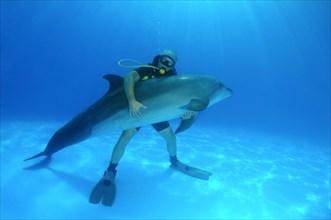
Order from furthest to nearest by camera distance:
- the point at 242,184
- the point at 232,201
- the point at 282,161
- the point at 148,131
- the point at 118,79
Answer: the point at 148,131 < the point at 282,161 < the point at 242,184 < the point at 232,201 < the point at 118,79

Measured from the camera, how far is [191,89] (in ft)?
13.8

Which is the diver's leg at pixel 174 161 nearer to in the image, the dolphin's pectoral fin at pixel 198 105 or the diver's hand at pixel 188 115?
the diver's hand at pixel 188 115

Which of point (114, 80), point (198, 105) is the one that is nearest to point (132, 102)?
point (114, 80)

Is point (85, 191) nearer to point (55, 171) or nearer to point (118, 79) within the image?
point (55, 171)

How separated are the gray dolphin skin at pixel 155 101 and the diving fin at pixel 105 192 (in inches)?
32.9

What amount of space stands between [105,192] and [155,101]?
1.77 meters

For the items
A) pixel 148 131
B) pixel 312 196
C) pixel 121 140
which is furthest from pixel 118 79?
pixel 148 131

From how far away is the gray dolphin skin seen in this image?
4.16m

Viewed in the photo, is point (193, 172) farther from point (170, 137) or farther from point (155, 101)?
point (155, 101)

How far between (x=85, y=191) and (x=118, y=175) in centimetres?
87

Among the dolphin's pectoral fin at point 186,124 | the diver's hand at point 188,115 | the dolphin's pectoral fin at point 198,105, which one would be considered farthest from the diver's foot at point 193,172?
the dolphin's pectoral fin at point 198,105

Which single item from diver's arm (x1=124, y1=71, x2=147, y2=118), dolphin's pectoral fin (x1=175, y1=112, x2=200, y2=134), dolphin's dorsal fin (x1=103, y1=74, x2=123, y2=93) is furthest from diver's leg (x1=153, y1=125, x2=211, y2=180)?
diver's arm (x1=124, y1=71, x2=147, y2=118)

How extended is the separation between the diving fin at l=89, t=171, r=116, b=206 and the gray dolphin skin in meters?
0.83

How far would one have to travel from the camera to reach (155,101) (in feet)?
13.6
